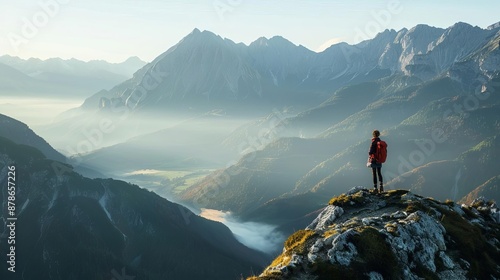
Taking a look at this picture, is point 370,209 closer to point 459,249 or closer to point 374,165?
point 374,165

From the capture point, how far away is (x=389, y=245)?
42906 millimetres

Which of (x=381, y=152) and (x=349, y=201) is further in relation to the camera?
(x=349, y=201)

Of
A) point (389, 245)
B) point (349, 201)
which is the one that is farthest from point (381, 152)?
point (389, 245)

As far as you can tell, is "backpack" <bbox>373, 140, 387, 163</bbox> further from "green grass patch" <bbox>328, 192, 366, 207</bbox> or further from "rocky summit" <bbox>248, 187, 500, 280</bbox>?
"rocky summit" <bbox>248, 187, 500, 280</bbox>

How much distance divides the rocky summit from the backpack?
6184mm

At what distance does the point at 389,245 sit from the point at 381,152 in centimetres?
1738

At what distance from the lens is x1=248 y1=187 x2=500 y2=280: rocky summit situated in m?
39.5

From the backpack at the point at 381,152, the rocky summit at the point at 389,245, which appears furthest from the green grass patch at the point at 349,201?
the backpack at the point at 381,152

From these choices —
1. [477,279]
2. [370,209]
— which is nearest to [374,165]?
[370,209]

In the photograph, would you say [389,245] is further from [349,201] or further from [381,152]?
[381,152]

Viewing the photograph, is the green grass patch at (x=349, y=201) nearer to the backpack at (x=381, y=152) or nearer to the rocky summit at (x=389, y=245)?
the rocky summit at (x=389, y=245)

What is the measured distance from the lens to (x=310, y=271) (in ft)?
128

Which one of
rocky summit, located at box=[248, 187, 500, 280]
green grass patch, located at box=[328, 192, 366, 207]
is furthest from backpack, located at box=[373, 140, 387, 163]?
rocky summit, located at box=[248, 187, 500, 280]

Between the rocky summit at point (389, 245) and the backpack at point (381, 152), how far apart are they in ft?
20.3
